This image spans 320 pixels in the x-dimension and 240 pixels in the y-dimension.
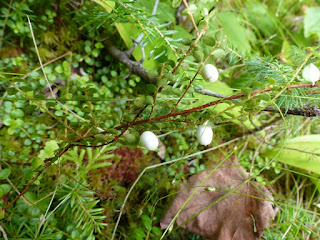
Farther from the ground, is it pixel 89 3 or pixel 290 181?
pixel 89 3

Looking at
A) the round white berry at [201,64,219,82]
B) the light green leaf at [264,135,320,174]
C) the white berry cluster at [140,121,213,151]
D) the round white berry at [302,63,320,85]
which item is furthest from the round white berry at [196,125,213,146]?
the light green leaf at [264,135,320,174]

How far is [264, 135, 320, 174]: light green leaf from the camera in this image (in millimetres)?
1309

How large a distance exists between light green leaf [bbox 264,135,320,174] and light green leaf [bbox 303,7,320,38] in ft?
1.95

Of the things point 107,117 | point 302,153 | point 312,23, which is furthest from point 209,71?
point 312,23

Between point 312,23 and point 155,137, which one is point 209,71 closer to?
point 155,137

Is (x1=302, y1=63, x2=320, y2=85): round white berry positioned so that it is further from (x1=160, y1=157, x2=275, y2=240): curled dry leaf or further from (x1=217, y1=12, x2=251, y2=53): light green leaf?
(x1=217, y1=12, x2=251, y2=53): light green leaf

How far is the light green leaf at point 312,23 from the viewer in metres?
1.45

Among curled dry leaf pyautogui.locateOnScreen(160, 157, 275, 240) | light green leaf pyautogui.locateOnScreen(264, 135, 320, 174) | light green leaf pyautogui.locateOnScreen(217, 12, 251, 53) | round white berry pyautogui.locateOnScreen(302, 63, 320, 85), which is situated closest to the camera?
round white berry pyautogui.locateOnScreen(302, 63, 320, 85)

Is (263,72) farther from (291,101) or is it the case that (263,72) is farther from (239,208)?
(239,208)

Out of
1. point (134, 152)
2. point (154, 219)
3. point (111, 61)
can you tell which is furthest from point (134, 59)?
point (154, 219)

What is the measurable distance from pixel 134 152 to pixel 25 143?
0.47 meters

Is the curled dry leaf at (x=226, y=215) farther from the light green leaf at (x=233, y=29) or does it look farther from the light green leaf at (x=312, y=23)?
the light green leaf at (x=312, y=23)

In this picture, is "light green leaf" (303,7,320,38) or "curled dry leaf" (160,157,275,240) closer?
"curled dry leaf" (160,157,275,240)

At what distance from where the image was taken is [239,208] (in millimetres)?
1110
